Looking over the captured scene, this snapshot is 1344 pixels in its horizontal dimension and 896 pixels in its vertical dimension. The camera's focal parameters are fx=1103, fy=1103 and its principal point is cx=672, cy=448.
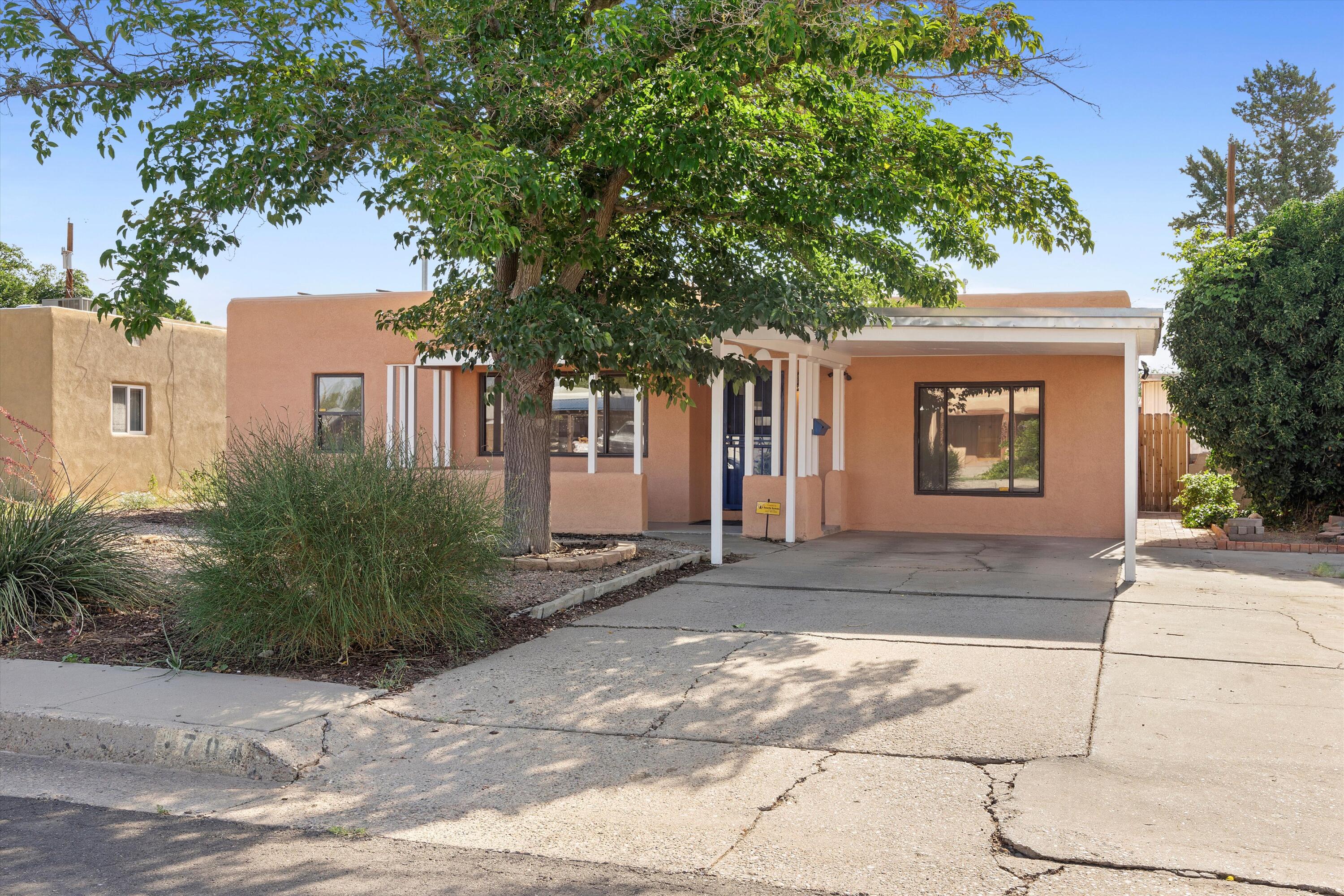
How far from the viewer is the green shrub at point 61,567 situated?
25.9ft

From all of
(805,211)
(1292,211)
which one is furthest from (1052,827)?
(1292,211)

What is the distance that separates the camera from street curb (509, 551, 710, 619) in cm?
873

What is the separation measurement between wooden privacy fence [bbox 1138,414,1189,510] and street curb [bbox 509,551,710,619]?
11025 mm

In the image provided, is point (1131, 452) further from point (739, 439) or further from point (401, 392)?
point (401, 392)

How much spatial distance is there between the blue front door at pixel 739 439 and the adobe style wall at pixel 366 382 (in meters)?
0.39

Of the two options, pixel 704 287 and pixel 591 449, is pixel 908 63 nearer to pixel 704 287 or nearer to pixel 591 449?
pixel 704 287

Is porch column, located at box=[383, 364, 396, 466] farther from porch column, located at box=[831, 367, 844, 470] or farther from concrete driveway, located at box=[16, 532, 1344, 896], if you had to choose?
concrete driveway, located at box=[16, 532, 1344, 896]

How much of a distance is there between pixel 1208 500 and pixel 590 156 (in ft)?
37.9

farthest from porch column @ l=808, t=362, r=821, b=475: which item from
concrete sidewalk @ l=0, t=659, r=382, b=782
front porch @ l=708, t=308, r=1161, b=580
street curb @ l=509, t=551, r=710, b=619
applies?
concrete sidewalk @ l=0, t=659, r=382, b=782

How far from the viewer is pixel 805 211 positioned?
391 inches

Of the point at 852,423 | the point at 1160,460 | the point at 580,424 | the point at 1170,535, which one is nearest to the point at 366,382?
the point at 580,424

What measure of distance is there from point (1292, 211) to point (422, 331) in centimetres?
1268

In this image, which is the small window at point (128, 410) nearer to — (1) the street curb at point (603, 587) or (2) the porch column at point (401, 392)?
(2) the porch column at point (401, 392)

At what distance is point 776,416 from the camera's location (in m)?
14.5
